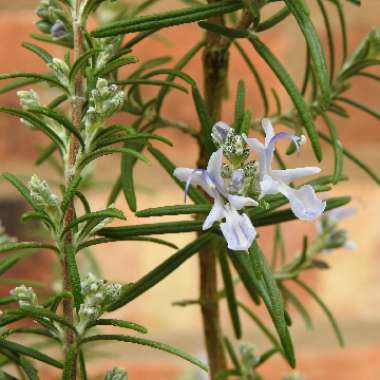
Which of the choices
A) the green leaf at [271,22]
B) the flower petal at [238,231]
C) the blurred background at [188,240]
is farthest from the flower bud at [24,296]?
the blurred background at [188,240]

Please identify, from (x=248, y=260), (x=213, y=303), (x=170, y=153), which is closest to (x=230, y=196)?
(x=248, y=260)

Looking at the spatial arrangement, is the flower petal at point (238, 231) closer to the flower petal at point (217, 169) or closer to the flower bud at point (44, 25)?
the flower petal at point (217, 169)

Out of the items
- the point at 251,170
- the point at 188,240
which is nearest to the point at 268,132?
the point at 251,170

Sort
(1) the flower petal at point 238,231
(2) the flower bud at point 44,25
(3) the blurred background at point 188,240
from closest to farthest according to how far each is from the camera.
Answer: (1) the flower petal at point 238,231 < (2) the flower bud at point 44,25 < (3) the blurred background at point 188,240

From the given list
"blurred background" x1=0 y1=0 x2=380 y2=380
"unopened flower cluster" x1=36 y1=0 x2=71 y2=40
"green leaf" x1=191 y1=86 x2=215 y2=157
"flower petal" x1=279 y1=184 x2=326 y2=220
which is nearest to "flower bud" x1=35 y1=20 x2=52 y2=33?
"unopened flower cluster" x1=36 y1=0 x2=71 y2=40

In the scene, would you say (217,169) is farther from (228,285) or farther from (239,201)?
(228,285)

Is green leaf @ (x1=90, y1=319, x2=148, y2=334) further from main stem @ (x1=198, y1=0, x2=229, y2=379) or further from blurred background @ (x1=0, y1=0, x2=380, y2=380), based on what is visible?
blurred background @ (x1=0, y1=0, x2=380, y2=380)

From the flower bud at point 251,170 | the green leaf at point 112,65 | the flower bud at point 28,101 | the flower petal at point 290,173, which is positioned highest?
the green leaf at point 112,65

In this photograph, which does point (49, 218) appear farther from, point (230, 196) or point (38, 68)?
point (38, 68)
